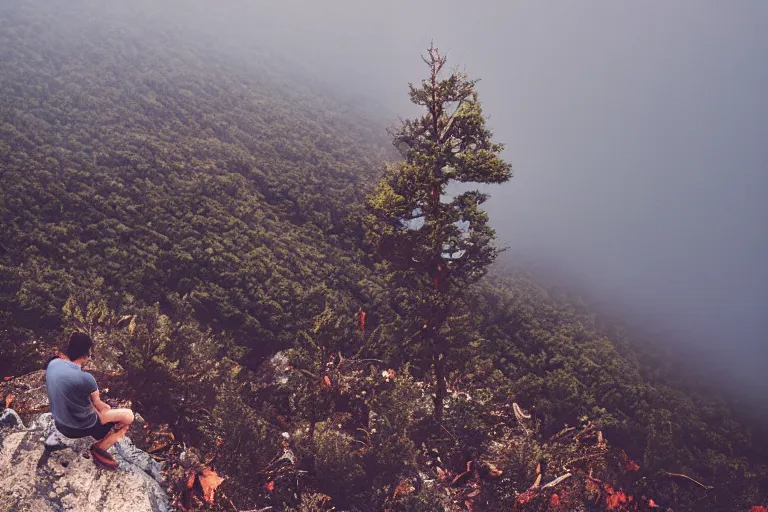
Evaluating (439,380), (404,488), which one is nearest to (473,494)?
(404,488)

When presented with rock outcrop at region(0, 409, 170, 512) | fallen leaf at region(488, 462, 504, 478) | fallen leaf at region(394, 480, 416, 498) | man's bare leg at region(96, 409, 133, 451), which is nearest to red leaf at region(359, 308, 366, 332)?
fallen leaf at region(394, 480, 416, 498)

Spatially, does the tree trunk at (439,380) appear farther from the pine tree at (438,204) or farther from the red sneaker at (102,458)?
the red sneaker at (102,458)

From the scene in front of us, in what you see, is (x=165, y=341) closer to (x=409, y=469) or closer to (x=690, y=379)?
(x=409, y=469)

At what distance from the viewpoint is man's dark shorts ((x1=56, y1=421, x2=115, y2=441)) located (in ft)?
17.5

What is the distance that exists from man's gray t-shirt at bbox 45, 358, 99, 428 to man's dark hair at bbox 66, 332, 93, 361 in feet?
0.38

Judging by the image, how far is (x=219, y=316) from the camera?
16031 mm

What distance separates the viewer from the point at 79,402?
520cm

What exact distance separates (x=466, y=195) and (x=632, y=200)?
455 ft

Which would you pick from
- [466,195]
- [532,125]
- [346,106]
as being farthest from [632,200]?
[466,195]

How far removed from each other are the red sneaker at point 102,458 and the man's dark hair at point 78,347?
155cm

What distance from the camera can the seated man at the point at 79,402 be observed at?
200 inches

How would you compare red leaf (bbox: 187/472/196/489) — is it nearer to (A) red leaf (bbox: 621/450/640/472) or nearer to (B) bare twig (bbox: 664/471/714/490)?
(A) red leaf (bbox: 621/450/640/472)

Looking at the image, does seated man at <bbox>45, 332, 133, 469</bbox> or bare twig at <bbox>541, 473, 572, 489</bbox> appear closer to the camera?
seated man at <bbox>45, 332, 133, 469</bbox>

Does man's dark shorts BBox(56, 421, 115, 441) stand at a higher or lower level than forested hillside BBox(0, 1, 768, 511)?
higher
